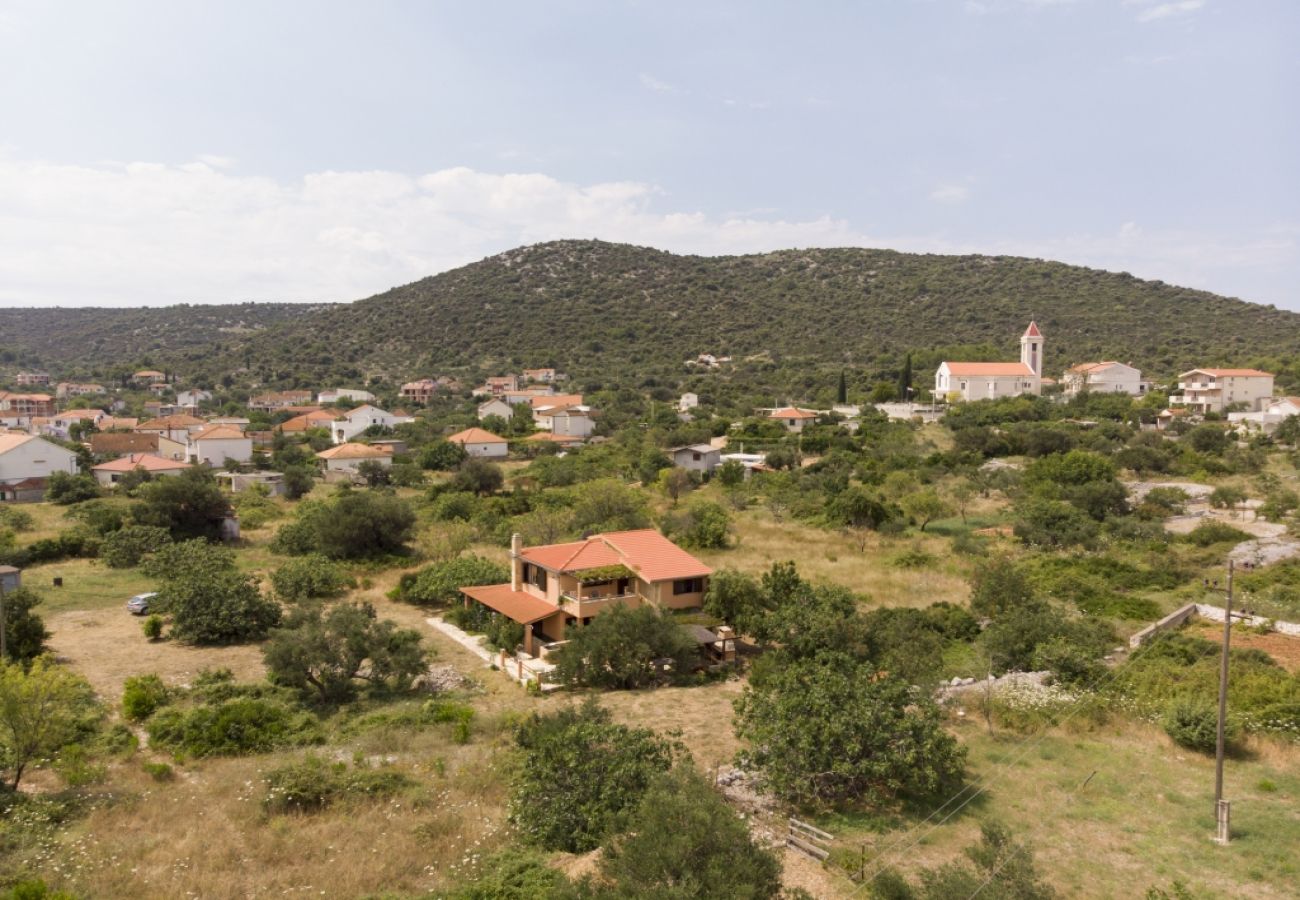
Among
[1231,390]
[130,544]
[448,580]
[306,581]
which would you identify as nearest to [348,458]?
[130,544]

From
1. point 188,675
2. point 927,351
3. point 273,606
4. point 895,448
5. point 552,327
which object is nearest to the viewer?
point 188,675

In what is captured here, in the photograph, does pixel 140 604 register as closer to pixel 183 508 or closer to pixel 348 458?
pixel 183 508

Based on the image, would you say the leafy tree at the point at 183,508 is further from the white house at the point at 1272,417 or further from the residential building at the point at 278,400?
the white house at the point at 1272,417

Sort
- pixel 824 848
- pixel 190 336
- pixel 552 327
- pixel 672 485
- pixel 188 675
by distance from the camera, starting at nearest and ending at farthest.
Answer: pixel 824 848 < pixel 188 675 < pixel 672 485 < pixel 552 327 < pixel 190 336

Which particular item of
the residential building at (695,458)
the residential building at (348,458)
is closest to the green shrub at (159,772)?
the residential building at (695,458)

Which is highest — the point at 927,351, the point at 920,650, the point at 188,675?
the point at 927,351

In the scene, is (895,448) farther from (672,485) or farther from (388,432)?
(388,432)

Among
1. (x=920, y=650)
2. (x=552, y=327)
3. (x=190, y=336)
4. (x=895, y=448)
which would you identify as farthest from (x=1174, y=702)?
(x=190, y=336)

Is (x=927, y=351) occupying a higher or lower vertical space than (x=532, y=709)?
higher
